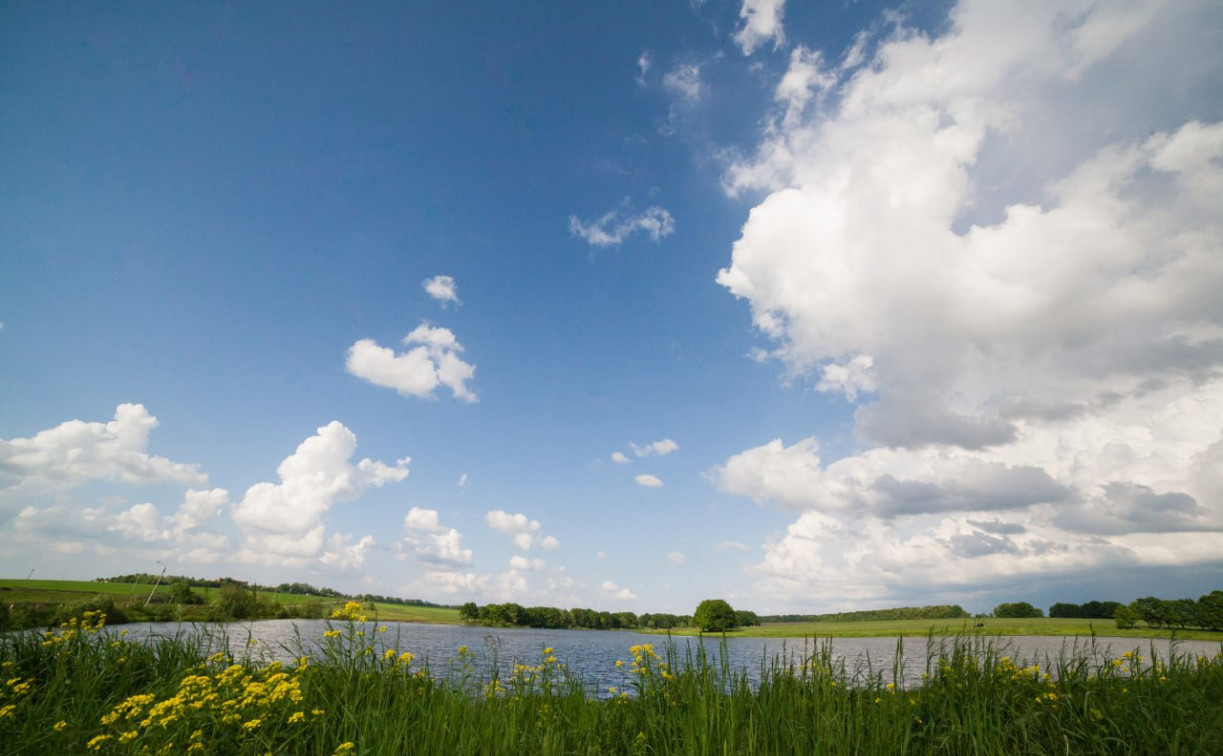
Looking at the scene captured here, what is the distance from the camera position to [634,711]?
690cm

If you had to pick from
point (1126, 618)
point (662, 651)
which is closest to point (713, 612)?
point (1126, 618)

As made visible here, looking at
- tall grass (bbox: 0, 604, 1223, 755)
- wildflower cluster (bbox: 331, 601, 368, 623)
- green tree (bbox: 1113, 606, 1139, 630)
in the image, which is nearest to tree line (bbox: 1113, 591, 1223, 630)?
green tree (bbox: 1113, 606, 1139, 630)

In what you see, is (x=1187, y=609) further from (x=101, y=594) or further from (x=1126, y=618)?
(x=101, y=594)

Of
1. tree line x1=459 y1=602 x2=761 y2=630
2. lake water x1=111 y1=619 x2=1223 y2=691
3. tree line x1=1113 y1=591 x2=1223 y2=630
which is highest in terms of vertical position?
lake water x1=111 y1=619 x2=1223 y2=691

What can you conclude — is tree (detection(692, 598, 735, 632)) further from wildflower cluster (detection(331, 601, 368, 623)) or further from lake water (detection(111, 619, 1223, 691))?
wildflower cluster (detection(331, 601, 368, 623))

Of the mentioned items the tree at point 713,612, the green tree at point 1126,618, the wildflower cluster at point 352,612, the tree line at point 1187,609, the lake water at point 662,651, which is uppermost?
the wildflower cluster at point 352,612

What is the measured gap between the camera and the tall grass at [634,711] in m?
5.39

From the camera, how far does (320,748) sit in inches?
220

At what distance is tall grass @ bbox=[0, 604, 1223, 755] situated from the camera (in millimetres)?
5391

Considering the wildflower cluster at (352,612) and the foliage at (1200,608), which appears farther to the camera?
the foliage at (1200,608)

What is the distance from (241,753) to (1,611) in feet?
72.2

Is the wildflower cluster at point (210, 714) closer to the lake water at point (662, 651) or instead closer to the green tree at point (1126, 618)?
the lake water at point (662, 651)

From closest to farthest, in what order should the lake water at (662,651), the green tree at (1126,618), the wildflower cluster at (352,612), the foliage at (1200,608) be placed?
1. the wildflower cluster at (352,612)
2. the lake water at (662,651)
3. the foliage at (1200,608)
4. the green tree at (1126,618)

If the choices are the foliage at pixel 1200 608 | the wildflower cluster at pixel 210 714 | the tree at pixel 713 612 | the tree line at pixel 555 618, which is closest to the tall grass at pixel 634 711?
the wildflower cluster at pixel 210 714
